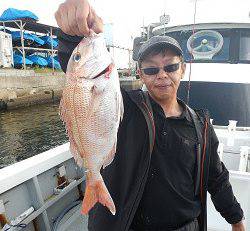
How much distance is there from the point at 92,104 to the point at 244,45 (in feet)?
19.1

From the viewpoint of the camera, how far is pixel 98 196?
1.77m

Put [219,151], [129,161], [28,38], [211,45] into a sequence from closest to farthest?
[129,161]
[219,151]
[211,45]
[28,38]

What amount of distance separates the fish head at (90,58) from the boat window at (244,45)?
5.62 m

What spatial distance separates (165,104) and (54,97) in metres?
26.3

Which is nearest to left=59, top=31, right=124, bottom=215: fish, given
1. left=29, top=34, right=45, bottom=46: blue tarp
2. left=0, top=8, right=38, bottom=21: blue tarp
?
left=0, top=8, right=38, bottom=21: blue tarp

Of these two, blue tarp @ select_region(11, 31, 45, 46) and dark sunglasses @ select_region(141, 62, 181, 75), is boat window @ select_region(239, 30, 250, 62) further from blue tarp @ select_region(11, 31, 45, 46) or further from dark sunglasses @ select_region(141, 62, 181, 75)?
blue tarp @ select_region(11, 31, 45, 46)

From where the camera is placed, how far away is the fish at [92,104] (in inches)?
64.1

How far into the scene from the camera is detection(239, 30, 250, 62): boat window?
6535 mm

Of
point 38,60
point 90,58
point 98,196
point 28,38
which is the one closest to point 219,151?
point 98,196

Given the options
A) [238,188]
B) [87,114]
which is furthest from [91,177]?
[238,188]

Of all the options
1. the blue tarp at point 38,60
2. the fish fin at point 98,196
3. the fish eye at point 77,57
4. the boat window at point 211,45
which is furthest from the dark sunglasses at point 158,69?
the blue tarp at point 38,60

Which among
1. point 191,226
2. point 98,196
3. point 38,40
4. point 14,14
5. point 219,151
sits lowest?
point 219,151

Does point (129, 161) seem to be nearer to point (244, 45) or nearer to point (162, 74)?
point (162, 74)

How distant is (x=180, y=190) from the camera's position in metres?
2.13
